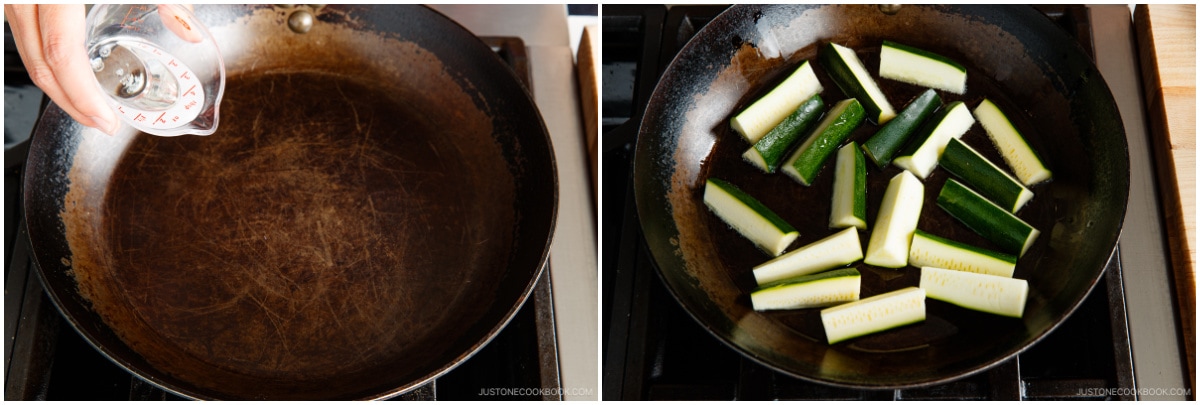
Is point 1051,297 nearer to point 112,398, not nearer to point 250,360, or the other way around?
point 250,360

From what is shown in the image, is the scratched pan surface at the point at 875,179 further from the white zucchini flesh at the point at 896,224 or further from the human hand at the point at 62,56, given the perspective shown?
the human hand at the point at 62,56

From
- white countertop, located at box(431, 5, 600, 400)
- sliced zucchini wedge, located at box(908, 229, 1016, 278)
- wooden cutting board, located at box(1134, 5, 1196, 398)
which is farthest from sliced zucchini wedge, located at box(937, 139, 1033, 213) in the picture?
white countertop, located at box(431, 5, 600, 400)

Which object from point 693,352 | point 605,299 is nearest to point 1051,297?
point 693,352

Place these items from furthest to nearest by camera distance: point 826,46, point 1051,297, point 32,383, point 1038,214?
point 826,46
point 1038,214
point 1051,297
point 32,383

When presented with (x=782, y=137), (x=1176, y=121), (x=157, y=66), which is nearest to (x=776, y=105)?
(x=782, y=137)

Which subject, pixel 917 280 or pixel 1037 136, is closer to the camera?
pixel 917 280
